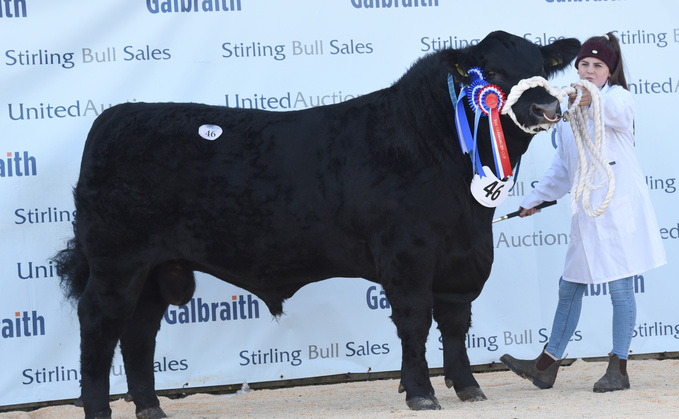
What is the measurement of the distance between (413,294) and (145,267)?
4.28 feet

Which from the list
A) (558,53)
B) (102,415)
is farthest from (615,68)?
(102,415)

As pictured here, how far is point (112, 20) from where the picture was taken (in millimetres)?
5309

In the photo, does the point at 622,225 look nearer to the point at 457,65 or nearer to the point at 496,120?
the point at 496,120

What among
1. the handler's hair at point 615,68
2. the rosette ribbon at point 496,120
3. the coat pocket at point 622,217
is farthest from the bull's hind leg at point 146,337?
the handler's hair at point 615,68

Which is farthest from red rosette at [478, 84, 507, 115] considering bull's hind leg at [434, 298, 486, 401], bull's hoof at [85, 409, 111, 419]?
bull's hoof at [85, 409, 111, 419]

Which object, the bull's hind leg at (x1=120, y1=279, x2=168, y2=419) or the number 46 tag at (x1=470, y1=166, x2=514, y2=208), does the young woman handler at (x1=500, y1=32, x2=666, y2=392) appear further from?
the bull's hind leg at (x1=120, y1=279, x2=168, y2=419)

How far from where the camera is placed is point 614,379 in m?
4.45

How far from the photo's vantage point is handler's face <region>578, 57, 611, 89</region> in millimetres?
4578

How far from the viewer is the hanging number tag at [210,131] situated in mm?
4359

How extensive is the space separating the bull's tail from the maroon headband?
9.06 ft

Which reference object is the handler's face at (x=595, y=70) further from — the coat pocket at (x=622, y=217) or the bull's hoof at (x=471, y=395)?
the bull's hoof at (x=471, y=395)

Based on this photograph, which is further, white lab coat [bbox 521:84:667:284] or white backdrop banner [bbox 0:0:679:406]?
white backdrop banner [bbox 0:0:679:406]

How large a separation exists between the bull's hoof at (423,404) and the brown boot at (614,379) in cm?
91

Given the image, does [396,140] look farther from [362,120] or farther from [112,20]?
[112,20]
